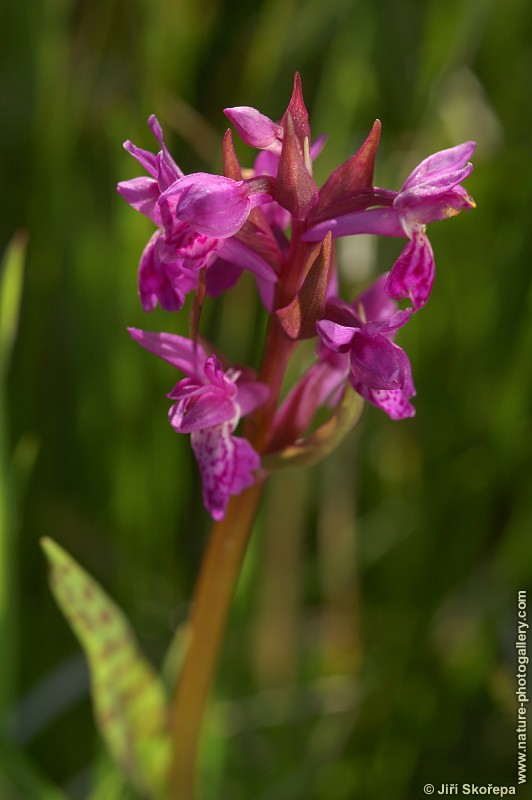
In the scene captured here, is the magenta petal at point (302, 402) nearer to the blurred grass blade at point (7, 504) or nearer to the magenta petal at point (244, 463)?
the magenta petal at point (244, 463)

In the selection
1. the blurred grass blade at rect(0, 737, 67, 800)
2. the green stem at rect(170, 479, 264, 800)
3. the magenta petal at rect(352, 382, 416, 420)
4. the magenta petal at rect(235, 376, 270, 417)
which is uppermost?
the magenta petal at rect(235, 376, 270, 417)

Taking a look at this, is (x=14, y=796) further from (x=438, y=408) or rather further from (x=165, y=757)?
(x=438, y=408)

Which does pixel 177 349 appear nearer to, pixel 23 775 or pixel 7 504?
pixel 7 504

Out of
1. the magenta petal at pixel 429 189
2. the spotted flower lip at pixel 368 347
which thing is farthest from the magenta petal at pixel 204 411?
the magenta petal at pixel 429 189

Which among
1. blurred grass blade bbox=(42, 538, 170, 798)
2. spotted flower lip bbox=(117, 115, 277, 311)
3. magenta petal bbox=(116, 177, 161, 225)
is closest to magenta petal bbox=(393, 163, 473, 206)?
spotted flower lip bbox=(117, 115, 277, 311)

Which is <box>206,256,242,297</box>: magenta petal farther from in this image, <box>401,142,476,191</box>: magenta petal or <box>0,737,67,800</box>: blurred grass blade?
<box>0,737,67,800</box>: blurred grass blade
